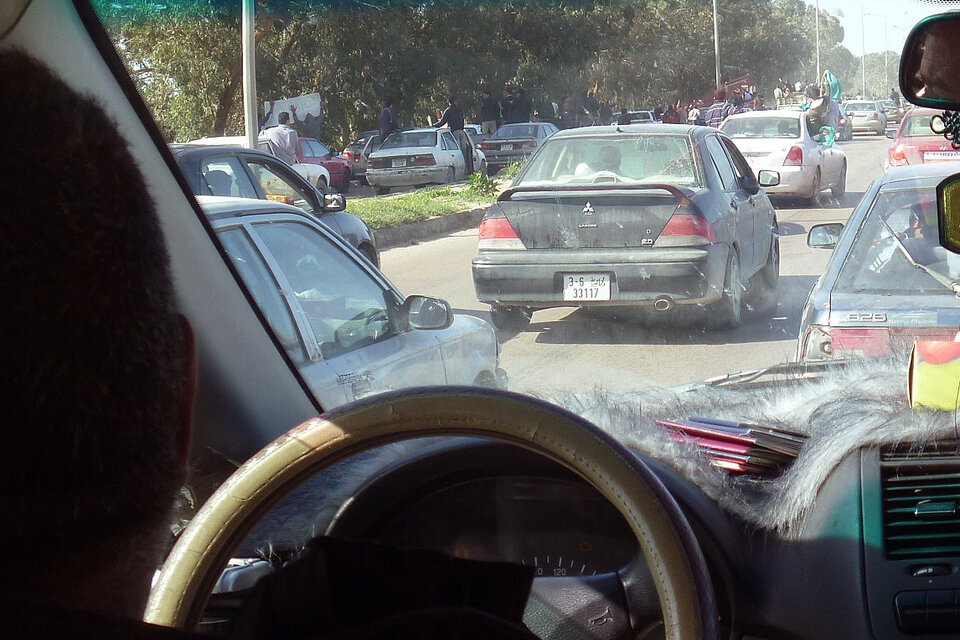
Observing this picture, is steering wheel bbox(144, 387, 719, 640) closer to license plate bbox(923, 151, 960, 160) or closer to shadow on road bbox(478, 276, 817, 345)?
license plate bbox(923, 151, 960, 160)

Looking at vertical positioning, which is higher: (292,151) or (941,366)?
(292,151)

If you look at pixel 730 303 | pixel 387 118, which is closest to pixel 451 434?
pixel 387 118

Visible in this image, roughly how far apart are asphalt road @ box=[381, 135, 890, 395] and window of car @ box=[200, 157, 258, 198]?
4.36 feet

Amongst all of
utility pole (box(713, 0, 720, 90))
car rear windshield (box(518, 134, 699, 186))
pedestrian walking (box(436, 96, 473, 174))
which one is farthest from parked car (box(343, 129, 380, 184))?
utility pole (box(713, 0, 720, 90))

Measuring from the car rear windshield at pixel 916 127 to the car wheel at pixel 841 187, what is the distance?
32.5 inches

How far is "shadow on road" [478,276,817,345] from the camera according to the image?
4.96 meters

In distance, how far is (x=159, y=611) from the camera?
157 centimetres

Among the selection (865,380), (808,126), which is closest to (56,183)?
(865,380)

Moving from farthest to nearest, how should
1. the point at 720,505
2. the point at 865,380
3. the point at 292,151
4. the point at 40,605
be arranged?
the point at 292,151 < the point at 865,380 < the point at 720,505 < the point at 40,605

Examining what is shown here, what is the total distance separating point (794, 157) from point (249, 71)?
333 cm

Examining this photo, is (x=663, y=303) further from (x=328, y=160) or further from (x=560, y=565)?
(x=560, y=565)

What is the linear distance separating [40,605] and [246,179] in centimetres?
287

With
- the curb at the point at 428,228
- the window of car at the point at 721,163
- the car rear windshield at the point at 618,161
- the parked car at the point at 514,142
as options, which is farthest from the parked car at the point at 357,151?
the window of car at the point at 721,163

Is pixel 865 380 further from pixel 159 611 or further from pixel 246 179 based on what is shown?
pixel 246 179
